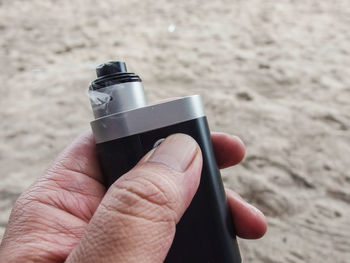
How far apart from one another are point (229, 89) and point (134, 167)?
3.66 feet

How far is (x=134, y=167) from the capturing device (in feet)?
1.93

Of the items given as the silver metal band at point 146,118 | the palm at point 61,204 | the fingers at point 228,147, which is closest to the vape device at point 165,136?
the silver metal band at point 146,118

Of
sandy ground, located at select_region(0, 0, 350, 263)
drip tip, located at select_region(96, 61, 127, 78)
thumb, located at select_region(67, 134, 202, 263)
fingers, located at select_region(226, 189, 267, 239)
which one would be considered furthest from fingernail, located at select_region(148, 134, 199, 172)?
sandy ground, located at select_region(0, 0, 350, 263)

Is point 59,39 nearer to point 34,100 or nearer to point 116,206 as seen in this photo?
point 34,100

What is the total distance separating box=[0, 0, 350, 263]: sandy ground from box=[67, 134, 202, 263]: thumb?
535 millimetres

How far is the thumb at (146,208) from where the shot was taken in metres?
0.51

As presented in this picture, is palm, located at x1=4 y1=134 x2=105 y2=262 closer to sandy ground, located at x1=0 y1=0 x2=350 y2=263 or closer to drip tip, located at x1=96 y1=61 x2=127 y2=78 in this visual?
drip tip, located at x1=96 y1=61 x2=127 y2=78

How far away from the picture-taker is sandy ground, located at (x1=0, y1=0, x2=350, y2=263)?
1.16m

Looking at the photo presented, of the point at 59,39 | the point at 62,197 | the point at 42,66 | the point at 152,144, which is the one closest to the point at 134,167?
the point at 152,144

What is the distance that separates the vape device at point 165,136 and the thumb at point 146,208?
0.10ft

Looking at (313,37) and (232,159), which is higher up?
(313,37)

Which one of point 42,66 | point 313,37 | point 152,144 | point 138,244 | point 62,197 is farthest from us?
point 313,37

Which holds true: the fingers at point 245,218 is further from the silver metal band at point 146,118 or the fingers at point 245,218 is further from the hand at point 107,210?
the silver metal band at point 146,118

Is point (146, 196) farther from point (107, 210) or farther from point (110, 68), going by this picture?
point (110, 68)
